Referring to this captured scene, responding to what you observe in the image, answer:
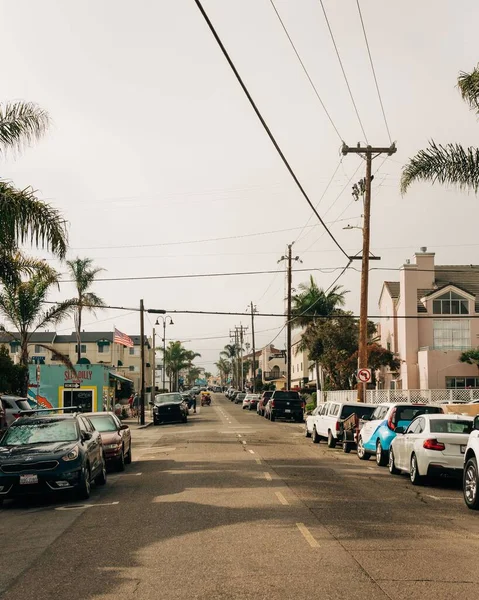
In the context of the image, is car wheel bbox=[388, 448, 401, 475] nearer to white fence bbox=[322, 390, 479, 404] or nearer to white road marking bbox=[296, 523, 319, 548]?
white road marking bbox=[296, 523, 319, 548]

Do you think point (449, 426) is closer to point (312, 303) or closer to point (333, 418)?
point (333, 418)

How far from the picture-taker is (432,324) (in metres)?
50.9

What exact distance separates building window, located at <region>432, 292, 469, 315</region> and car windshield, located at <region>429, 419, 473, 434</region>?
3491 cm

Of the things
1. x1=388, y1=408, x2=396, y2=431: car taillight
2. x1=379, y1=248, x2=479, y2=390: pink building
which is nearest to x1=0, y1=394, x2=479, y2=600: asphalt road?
x1=388, y1=408, x2=396, y2=431: car taillight

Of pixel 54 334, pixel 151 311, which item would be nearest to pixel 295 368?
pixel 54 334

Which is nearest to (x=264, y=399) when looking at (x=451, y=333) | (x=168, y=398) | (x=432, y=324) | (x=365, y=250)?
(x=168, y=398)

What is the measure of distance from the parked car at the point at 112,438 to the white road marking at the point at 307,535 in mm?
9748

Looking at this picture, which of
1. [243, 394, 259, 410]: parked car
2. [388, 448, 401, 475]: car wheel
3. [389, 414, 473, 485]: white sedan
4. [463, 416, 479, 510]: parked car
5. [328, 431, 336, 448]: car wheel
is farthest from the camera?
[243, 394, 259, 410]: parked car

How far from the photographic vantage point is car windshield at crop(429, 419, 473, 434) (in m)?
16.8

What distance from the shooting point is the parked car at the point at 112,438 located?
20.3 metres

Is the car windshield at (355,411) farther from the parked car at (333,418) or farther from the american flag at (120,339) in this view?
the american flag at (120,339)

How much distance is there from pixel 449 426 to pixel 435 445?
67 cm

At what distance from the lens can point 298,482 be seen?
16.8 m

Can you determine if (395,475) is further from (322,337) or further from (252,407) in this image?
(252,407)
